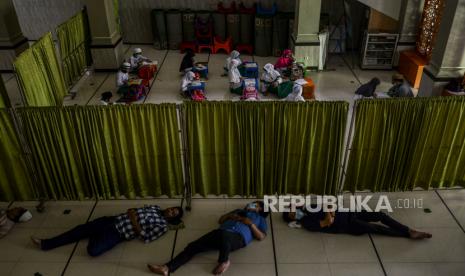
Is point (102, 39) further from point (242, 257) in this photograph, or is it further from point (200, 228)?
point (242, 257)

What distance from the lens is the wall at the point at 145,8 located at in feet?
44.0

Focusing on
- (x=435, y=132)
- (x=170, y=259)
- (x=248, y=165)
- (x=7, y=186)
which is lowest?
(x=170, y=259)

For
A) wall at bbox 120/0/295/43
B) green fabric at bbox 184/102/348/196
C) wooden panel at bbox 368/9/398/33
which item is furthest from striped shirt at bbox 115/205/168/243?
wall at bbox 120/0/295/43

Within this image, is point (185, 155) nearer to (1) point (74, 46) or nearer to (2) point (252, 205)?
(2) point (252, 205)

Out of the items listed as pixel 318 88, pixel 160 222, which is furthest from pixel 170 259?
pixel 318 88

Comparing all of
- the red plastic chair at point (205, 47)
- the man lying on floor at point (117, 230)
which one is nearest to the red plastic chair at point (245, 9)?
the red plastic chair at point (205, 47)

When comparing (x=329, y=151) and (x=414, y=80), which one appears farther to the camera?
(x=414, y=80)

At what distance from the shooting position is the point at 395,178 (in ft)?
21.0

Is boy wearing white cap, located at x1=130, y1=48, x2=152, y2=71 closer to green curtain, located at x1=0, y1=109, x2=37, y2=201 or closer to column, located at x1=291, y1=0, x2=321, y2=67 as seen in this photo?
column, located at x1=291, y1=0, x2=321, y2=67

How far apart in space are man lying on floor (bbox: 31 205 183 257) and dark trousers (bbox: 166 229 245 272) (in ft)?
2.05

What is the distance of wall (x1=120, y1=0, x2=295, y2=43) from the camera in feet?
44.0

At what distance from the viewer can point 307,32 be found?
11.1 meters

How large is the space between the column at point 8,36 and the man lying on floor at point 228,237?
8.15m

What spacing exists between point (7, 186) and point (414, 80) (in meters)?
9.37
